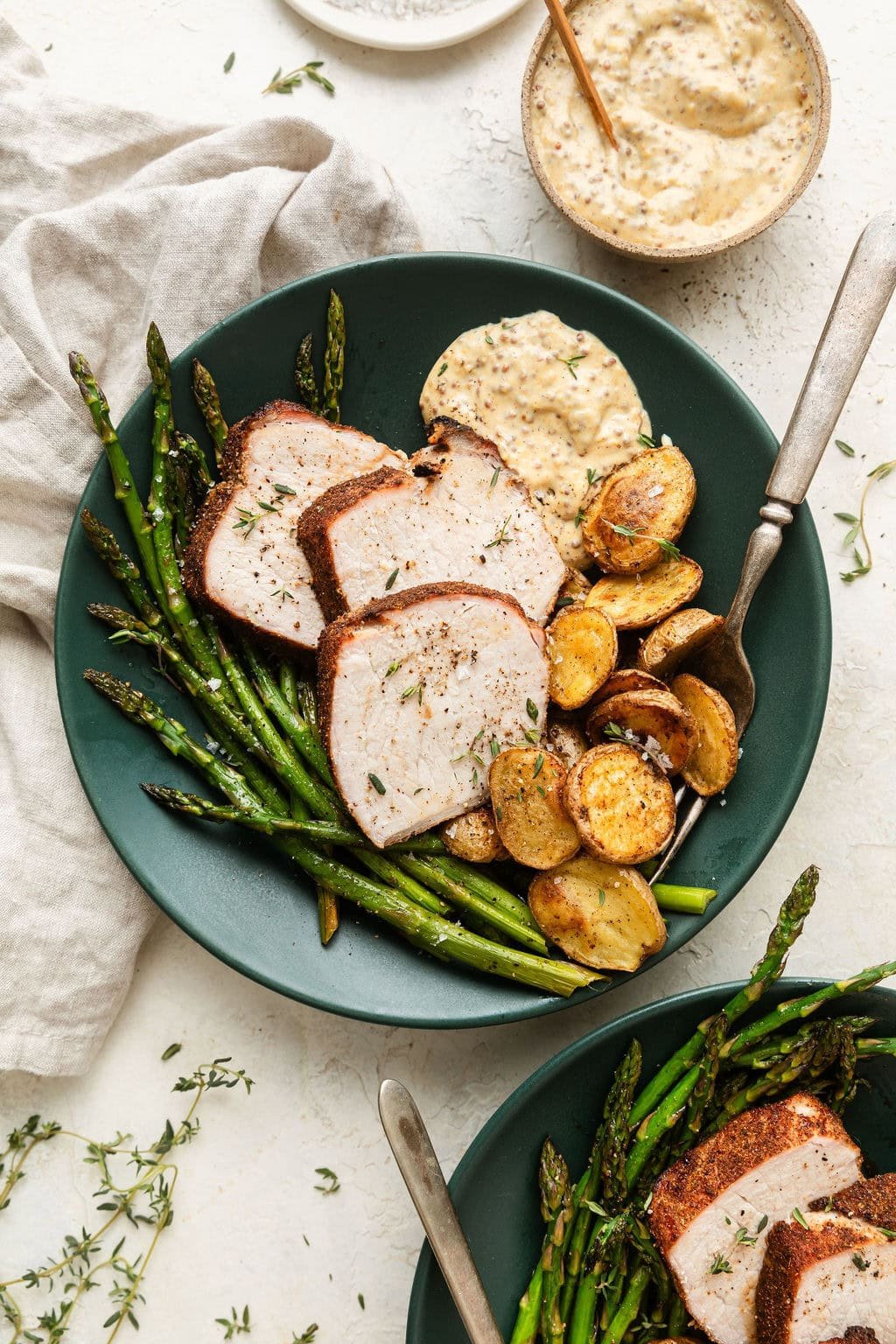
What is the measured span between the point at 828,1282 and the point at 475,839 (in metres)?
1.33

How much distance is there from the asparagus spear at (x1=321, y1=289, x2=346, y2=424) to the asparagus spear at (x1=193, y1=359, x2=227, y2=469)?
28 cm

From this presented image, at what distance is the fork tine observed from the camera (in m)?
2.87

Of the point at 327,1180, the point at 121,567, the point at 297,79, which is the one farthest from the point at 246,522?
the point at 327,1180

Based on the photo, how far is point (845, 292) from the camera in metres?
2.75

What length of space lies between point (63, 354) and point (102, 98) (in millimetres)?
806

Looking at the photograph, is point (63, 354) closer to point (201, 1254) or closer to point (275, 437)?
point (275, 437)

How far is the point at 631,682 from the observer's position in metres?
2.79

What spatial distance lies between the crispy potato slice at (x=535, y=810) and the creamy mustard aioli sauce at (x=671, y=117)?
142 centimetres

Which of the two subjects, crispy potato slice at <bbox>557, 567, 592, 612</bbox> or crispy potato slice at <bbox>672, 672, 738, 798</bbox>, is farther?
crispy potato slice at <bbox>557, 567, 592, 612</bbox>

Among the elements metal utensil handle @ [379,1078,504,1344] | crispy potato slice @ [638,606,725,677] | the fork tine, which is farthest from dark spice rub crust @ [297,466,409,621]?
metal utensil handle @ [379,1078,504,1344]

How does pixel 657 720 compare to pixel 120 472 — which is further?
pixel 120 472

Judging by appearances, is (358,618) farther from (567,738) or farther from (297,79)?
(297,79)

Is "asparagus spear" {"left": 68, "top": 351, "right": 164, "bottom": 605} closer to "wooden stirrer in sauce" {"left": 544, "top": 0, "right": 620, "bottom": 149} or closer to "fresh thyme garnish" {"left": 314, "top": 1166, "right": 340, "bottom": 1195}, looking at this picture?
"wooden stirrer in sauce" {"left": 544, "top": 0, "right": 620, "bottom": 149}

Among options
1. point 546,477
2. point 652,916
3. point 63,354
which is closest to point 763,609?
point 546,477
